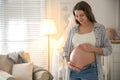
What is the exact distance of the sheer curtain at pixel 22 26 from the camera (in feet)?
13.3

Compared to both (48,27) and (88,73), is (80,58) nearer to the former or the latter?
(88,73)

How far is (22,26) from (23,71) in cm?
122

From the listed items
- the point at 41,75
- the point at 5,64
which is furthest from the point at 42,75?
the point at 5,64

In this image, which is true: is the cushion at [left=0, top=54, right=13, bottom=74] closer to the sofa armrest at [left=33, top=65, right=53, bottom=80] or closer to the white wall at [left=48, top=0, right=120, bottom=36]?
the sofa armrest at [left=33, top=65, right=53, bottom=80]

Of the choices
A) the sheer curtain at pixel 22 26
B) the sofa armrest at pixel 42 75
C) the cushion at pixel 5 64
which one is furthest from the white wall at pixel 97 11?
the sofa armrest at pixel 42 75

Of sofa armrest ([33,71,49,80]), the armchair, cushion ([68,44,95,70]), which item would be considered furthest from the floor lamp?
cushion ([68,44,95,70])

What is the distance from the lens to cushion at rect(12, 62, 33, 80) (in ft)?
9.93

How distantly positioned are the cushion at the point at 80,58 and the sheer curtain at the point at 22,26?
2.34 metres

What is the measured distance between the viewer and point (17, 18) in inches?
160

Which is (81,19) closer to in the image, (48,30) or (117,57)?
(48,30)

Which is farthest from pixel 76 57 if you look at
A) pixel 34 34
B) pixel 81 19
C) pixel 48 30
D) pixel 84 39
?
pixel 34 34

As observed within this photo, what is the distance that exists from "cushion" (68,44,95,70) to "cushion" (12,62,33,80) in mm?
1350

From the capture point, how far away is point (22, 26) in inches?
161

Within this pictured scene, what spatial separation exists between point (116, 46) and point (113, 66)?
1.15ft
